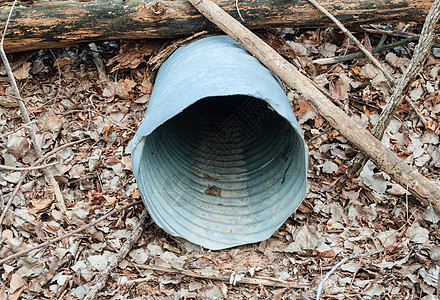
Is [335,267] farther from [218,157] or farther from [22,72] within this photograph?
[22,72]

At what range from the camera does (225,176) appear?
12.0ft

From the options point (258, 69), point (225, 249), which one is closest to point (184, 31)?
point (258, 69)

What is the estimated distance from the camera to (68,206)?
342 centimetres

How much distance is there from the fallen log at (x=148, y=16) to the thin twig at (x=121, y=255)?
5.24 ft

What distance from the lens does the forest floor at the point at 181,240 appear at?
9.69 feet

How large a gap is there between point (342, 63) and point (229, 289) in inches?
100.0

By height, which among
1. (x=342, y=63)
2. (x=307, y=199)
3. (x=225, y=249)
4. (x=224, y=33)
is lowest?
(x=225, y=249)

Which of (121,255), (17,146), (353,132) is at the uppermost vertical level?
(353,132)

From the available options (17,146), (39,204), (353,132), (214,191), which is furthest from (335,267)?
(17,146)

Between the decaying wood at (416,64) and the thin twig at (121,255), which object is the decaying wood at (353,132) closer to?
the decaying wood at (416,64)

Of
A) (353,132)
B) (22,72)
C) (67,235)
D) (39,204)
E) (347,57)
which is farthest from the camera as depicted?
(347,57)

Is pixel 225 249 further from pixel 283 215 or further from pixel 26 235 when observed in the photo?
pixel 26 235

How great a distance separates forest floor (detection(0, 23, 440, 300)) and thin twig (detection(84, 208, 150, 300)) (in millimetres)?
53

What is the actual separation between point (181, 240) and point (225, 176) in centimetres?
65
